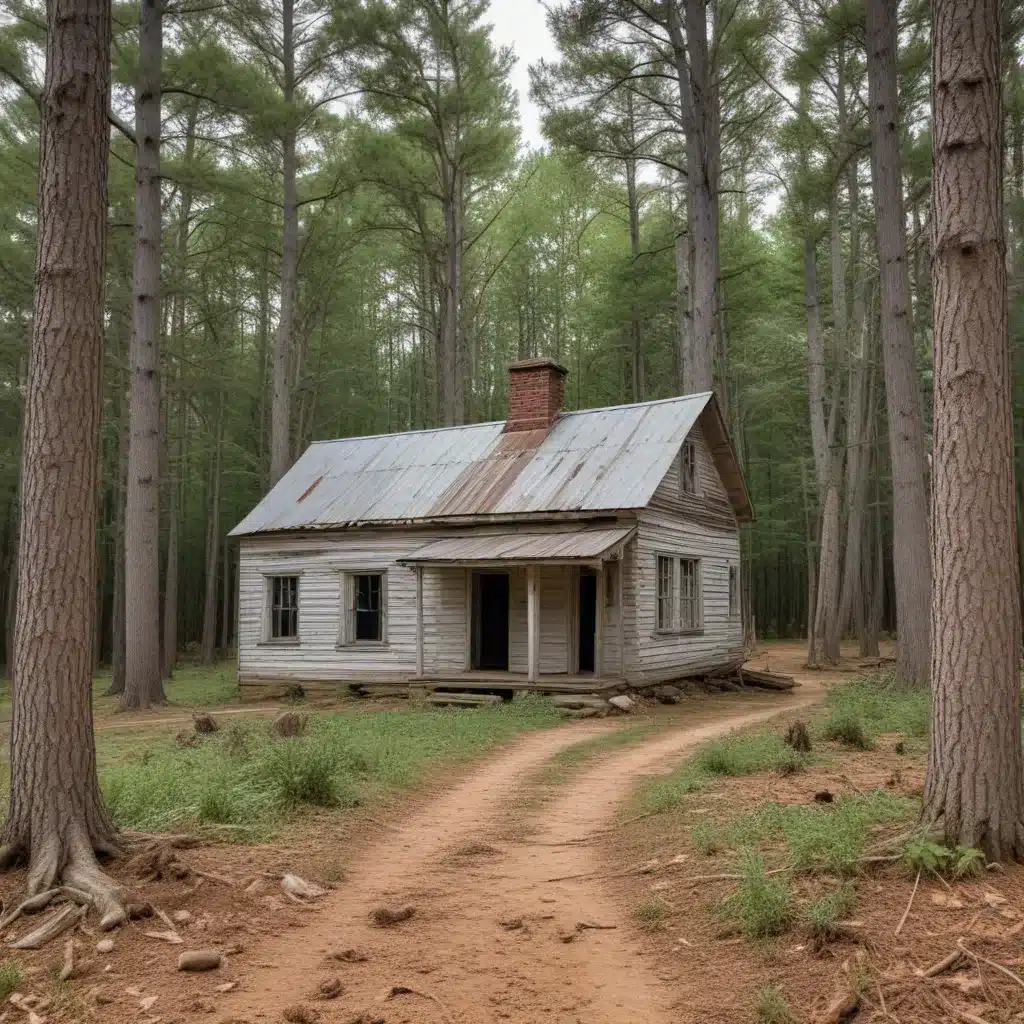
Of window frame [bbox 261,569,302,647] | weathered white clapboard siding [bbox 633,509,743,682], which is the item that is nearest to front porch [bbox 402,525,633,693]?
weathered white clapboard siding [bbox 633,509,743,682]

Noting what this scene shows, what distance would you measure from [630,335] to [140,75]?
2061cm

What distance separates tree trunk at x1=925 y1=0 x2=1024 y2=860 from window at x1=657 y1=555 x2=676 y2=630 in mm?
12464

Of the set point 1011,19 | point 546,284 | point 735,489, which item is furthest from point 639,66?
point 546,284

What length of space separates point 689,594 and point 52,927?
52.3 ft

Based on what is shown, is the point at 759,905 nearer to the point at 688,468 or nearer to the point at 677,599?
the point at 677,599

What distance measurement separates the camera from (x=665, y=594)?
18234mm

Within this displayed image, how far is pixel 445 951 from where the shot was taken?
4742 mm

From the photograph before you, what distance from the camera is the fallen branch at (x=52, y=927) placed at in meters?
4.67

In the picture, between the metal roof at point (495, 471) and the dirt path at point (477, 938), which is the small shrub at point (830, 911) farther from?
the metal roof at point (495, 471)

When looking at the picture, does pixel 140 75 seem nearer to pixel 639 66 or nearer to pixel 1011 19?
pixel 639 66

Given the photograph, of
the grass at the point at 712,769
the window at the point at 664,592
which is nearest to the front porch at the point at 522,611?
the window at the point at 664,592

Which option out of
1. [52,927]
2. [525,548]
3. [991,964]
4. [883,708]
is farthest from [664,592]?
[52,927]

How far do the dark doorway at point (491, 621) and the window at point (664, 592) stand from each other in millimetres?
2984

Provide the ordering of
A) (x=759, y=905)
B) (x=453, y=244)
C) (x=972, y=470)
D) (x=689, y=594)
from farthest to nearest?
(x=453, y=244) < (x=689, y=594) < (x=972, y=470) < (x=759, y=905)
